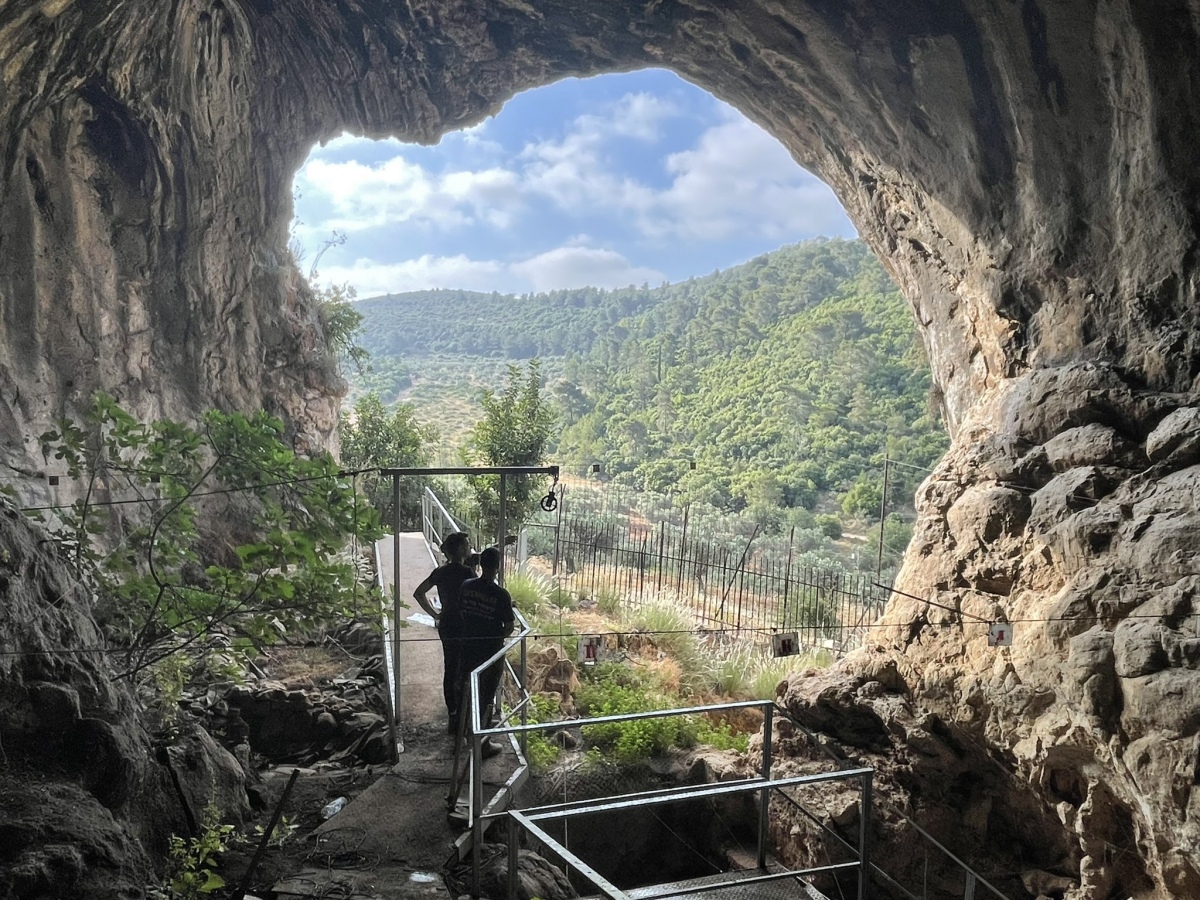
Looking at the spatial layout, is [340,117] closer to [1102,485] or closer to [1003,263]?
[1003,263]

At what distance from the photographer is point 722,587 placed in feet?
47.9

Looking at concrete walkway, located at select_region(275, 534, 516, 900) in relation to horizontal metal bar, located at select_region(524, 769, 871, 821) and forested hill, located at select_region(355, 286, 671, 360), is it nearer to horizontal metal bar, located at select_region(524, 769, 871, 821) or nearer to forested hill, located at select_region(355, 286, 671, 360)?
horizontal metal bar, located at select_region(524, 769, 871, 821)

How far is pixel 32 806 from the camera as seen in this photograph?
12.2 ft

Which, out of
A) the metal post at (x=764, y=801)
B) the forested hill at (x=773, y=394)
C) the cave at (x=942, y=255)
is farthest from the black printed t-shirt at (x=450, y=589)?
the forested hill at (x=773, y=394)

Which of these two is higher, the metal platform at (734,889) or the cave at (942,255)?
the cave at (942,255)

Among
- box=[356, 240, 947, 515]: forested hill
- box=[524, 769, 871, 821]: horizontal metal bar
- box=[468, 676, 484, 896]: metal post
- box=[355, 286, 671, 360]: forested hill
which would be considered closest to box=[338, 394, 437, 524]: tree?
box=[356, 240, 947, 515]: forested hill

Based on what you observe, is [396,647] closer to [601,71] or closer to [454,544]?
[454,544]

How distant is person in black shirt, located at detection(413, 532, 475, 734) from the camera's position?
628 centimetres

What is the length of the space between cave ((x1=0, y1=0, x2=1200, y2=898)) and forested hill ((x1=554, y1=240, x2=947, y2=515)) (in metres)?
19.6

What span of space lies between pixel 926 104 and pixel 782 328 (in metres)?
41.2

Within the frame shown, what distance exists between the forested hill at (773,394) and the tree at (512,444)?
16.1m

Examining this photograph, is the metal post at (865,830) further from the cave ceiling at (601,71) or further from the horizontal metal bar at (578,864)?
the cave ceiling at (601,71)

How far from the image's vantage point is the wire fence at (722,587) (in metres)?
12.4

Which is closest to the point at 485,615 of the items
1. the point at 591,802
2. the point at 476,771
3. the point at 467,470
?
the point at 467,470
